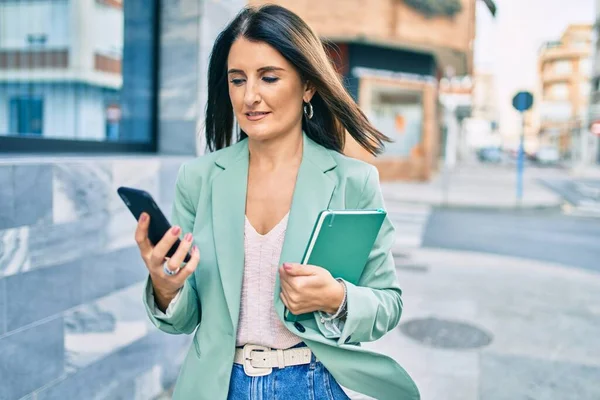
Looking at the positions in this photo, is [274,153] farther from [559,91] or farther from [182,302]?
[559,91]

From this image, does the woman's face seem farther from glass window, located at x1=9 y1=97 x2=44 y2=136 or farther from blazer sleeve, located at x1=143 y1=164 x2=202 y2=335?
glass window, located at x1=9 y1=97 x2=44 y2=136

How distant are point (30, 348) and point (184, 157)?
1.72 metres

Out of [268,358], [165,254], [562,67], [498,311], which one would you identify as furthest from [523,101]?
[562,67]

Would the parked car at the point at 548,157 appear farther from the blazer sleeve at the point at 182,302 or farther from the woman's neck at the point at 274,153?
the blazer sleeve at the point at 182,302

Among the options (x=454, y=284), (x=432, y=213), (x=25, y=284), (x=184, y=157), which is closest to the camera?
(x=25, y=284)

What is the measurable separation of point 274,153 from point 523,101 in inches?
659

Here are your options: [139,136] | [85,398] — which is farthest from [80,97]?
[85,398]

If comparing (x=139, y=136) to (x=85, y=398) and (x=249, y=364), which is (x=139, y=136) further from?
(x=249, y=364)

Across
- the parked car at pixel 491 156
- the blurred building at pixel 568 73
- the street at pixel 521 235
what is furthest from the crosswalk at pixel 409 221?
the blurred building at pixel 568 73

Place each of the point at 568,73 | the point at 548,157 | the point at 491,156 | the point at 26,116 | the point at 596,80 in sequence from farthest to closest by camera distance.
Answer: the point at 568,73 → the point at 491,156 → the point at 548,157 → the point at 596,80 → the point at 26,116

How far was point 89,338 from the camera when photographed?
2830 millimetres

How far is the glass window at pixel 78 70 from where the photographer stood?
3170mm

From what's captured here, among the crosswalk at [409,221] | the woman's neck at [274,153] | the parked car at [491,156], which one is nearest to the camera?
the woman's neck at [274,153]

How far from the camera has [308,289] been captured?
1354 mm
